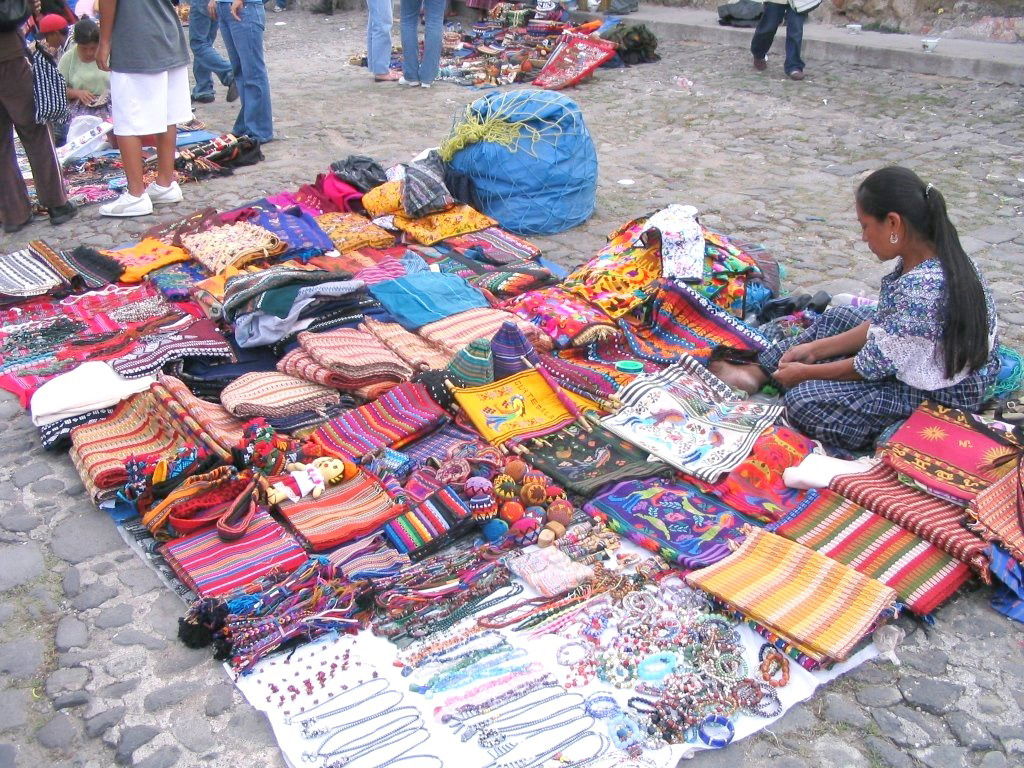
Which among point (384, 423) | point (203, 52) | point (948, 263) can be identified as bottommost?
point (384, 423)

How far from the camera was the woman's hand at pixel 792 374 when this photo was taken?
155 inches

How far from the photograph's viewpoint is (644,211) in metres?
6.44

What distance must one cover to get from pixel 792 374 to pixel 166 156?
4.71m

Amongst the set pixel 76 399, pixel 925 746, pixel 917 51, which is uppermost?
pixel 917 51

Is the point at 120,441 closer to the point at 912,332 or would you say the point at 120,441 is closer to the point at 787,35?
the point at 912,332

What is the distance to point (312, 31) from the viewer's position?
13.8 meters

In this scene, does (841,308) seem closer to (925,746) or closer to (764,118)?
(925,746)

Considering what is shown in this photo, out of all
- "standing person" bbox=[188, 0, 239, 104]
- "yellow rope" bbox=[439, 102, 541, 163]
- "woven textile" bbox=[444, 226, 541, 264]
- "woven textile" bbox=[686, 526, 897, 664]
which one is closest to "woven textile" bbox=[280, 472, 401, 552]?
"woven textile" bbox=[686, 526, 897, 664]

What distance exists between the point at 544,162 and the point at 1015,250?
2973 mm

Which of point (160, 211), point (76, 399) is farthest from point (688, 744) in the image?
point (160, 211)

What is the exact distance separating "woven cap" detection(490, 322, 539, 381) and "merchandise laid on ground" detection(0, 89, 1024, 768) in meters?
0.01

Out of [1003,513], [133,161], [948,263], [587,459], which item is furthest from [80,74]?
[1003,513]

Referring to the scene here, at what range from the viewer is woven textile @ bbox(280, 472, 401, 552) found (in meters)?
3.19

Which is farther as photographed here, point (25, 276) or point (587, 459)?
point (25, 276)
